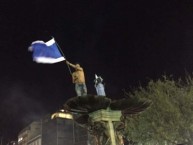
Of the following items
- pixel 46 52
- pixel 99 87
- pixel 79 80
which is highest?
pixel 46 52

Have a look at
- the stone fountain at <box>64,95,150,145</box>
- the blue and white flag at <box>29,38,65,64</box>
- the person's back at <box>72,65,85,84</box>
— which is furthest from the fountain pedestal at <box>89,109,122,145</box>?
the blue and white flag at <box>29,38,65,64</box>

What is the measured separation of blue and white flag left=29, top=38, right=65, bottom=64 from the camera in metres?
14.1

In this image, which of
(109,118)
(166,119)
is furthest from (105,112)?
(166,119)

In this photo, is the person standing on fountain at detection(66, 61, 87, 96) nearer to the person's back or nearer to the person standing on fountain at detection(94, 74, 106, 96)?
the person's back

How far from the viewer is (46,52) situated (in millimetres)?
14305

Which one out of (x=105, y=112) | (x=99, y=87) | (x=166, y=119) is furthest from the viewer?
(x=166, y=119)

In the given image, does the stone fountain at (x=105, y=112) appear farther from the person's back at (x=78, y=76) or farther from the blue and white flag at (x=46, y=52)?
the blue and white flag at (x=46, y=52)

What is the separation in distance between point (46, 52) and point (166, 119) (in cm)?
1773

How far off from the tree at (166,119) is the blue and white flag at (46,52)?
15.0m

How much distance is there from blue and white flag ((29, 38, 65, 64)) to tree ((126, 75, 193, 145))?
15001 mm

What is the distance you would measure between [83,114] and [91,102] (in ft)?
6.08

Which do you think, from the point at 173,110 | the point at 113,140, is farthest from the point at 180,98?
the point at 113,140

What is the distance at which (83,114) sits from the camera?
13961mm

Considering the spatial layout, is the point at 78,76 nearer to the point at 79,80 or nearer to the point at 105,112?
the point at 79,80
